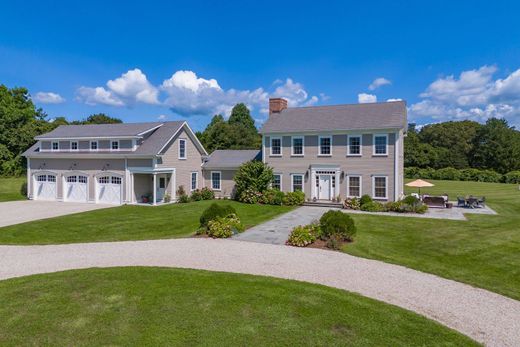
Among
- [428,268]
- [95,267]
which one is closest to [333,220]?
[428,268]

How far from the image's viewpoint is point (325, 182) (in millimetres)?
27406

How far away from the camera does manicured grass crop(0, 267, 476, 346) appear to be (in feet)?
21.8

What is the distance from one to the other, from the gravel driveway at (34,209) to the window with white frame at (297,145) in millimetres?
15179

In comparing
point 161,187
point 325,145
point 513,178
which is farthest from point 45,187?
point 513,178

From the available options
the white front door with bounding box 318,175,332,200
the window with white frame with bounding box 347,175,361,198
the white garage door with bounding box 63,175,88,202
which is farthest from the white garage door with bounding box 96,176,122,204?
the window with white frame with bounding box 347,175,361,198

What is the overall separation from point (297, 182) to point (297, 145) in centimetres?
300

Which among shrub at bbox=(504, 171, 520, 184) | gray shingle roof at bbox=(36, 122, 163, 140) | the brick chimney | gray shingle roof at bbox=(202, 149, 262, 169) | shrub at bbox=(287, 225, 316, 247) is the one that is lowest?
shrub at bbox=(287, 225, 316, 247)

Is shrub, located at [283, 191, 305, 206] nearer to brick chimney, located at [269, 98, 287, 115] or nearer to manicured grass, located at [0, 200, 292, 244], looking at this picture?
manicured grass, located at [0, 200, 292, 244]

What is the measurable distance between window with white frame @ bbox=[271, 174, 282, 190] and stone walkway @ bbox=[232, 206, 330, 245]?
4.48m

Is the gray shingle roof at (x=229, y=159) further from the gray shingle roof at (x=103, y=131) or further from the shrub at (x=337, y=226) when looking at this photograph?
the shrub at (x=337, y=226)

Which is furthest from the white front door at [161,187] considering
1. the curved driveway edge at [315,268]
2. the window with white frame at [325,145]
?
the curved driveway edge at [315,268]

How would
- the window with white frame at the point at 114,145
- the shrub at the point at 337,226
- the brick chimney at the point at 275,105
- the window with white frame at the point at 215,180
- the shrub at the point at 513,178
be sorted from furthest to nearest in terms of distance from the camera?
the shrub at the point at 513,178, the window with white frame at the point at 215,180, the brick chimney at the point at 275,105, the window with white frame at the point at 114,145, the shrub at the point at 337,226

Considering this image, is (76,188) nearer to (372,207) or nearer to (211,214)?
(211,214)

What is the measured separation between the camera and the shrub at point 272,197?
26.6m
